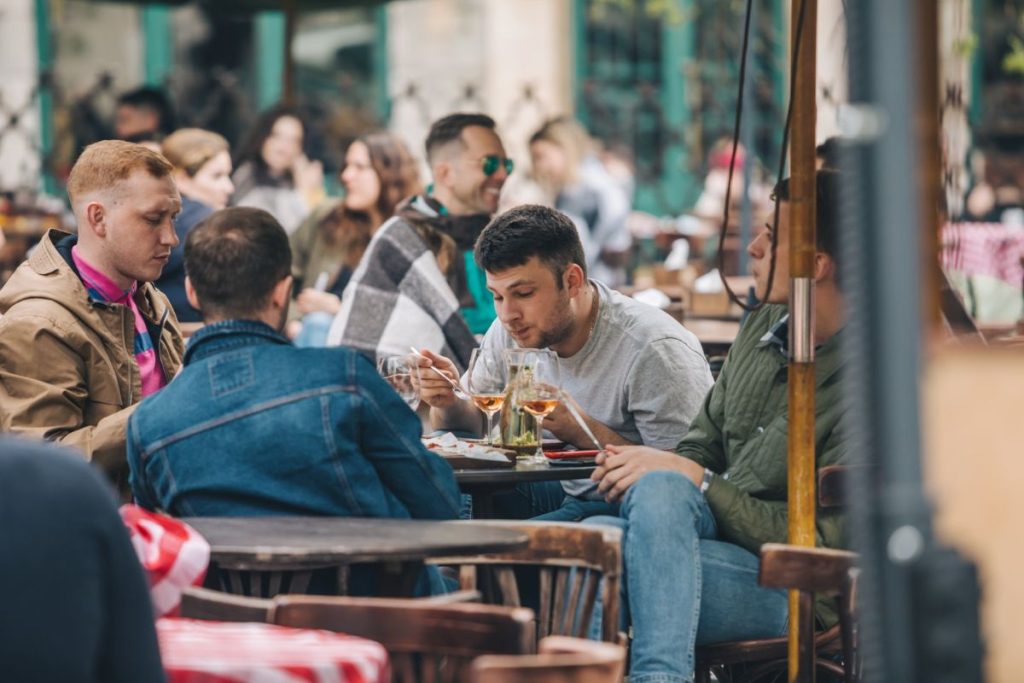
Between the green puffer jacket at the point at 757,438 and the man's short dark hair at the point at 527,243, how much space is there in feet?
1.81

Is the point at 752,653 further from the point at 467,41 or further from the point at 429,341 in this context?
the point at 467,41

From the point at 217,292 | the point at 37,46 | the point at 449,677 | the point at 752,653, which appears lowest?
the point at 752,653

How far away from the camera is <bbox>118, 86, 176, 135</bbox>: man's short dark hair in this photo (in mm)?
11586

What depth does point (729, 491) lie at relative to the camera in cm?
420

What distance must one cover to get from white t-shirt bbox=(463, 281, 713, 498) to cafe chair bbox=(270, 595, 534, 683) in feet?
6.57

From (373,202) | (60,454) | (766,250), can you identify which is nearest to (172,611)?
(60,454)

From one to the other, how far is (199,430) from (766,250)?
1809mm

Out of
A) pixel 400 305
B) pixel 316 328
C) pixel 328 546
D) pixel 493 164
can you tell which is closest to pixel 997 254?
pixel 316 328

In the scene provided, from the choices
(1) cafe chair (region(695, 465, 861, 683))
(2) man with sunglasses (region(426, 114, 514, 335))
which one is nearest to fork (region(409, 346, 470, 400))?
(1) cafe chair (region(695, 465, 861, 683))

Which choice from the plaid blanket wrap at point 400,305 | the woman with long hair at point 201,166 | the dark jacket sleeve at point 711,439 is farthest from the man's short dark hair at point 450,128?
the dark jacket sleeve at point 711,439

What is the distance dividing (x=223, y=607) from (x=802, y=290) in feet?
4.96

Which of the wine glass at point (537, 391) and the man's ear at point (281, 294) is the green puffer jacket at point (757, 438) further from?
the man's ear at point (281, 294)

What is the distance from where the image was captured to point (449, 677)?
2742 mm

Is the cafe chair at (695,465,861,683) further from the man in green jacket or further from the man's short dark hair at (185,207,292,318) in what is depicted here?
the man's short dark hair at (185,207,292,318)
